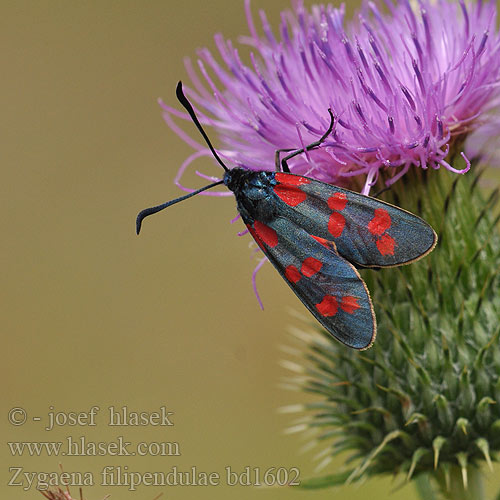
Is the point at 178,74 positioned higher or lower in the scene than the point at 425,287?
higher

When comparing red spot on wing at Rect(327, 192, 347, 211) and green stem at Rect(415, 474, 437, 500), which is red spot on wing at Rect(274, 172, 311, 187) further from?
green stem at Rect(415, 474, 437, 500)

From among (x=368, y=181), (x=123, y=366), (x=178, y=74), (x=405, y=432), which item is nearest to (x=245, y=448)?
(x=123, y=366)

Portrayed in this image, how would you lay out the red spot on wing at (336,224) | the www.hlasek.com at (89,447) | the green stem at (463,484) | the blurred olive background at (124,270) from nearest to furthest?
the red spot on wing at (336,224), the green stem at (463,484), the www.hlasek.com at (89,447), the blurred olive background at (124,270)

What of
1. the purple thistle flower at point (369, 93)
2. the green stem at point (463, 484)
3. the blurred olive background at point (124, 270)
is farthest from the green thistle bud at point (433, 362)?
the blurred olive background at point (124, 270)

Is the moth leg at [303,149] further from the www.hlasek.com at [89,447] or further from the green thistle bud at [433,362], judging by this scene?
the www.hlasek.com at [89,447]

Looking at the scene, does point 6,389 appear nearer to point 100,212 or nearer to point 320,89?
point 100,212

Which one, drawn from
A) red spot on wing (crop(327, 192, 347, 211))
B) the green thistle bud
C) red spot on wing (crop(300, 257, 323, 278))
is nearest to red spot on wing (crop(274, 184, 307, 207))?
red spot on wing (crop(327, 192, 347, 211))
